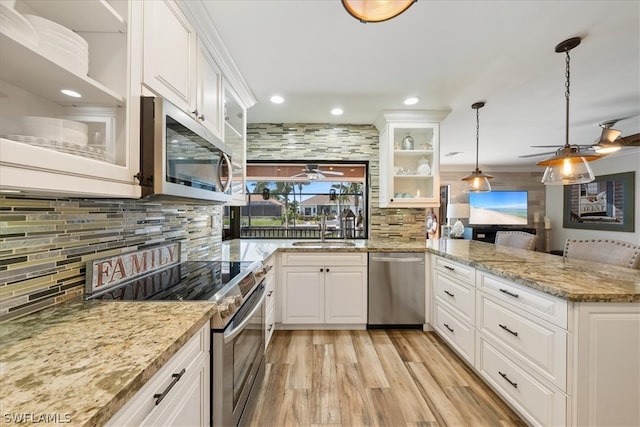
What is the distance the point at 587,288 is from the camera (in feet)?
4.29

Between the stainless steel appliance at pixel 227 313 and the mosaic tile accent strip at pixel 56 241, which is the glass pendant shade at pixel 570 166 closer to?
the stainless steel appliance at pixel 227 313

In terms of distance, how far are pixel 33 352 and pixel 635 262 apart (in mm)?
3088

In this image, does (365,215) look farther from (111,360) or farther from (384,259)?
(111,360)

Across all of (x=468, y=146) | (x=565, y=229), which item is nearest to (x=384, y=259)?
(x=468, y=146)

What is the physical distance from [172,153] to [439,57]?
194 centimetres

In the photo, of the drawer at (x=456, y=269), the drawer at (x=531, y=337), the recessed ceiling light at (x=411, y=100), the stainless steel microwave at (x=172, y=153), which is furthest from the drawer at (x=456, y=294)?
the stainless steel microwave at (x=172, y=153)

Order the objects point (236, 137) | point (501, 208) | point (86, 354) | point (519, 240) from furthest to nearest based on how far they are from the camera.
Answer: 1. point (501, 208)
2. point (519, 240)
3. point (236, 137)
4. point (86, 354)

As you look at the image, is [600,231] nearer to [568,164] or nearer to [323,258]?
[568,164]

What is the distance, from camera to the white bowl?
786mm

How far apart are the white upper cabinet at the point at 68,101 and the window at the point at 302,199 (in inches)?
100

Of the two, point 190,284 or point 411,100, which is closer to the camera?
point 190,284

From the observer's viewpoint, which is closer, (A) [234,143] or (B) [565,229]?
(A) [234,143]

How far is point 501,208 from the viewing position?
6.71 m

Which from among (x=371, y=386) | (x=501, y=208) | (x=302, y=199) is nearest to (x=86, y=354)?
(x=371, y=386)
